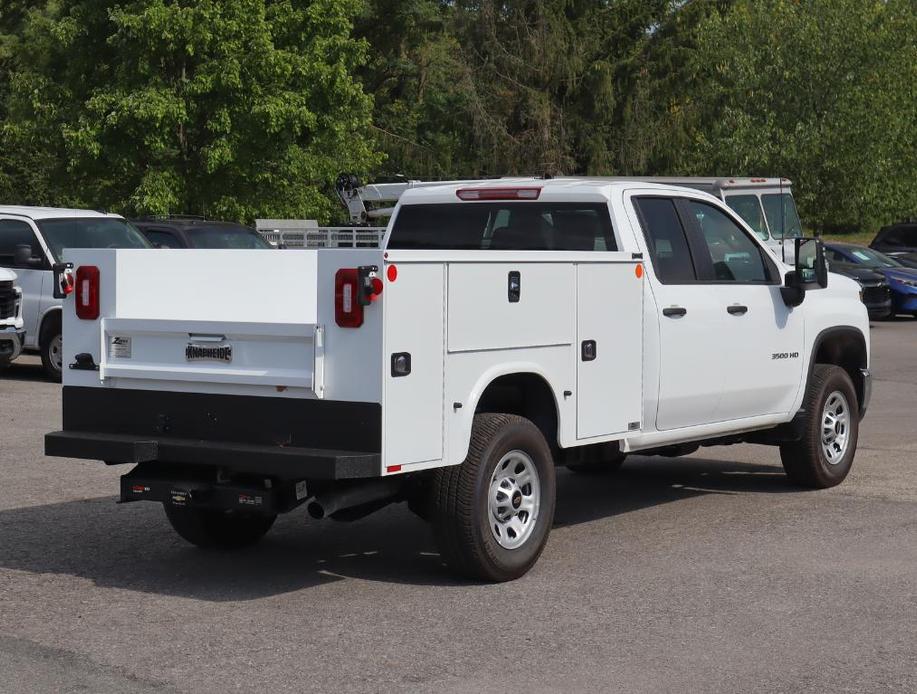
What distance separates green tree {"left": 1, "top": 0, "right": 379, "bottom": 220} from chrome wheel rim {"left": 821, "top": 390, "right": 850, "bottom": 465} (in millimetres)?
19015

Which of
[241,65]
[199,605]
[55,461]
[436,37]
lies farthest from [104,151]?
[436,37]

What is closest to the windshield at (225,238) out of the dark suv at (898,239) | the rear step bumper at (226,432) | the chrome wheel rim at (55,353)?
the chrome wheel rim at (55,353)

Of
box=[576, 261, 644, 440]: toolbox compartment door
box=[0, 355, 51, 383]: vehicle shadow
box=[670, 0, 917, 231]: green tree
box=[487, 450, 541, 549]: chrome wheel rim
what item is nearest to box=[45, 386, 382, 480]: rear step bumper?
box=[487, 450, 541, 549]: chrome wheel rim

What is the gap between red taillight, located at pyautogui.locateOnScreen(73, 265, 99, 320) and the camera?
7.38 meters

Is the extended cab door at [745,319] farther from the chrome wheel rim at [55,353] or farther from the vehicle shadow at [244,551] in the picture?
the chrome wheel rim at [55,353]

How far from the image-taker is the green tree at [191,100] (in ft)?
91.3

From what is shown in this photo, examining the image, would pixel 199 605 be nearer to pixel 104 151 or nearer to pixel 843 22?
pixel 104 151

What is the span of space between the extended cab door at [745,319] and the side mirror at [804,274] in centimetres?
8

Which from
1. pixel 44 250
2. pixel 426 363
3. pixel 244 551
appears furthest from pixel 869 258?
pixel 426 363

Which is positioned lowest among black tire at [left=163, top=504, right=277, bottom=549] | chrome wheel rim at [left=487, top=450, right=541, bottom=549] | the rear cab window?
black tire at [left=163, top=504, right=277, bottom=549]

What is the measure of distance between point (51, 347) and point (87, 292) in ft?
35.4

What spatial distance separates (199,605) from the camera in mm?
6891

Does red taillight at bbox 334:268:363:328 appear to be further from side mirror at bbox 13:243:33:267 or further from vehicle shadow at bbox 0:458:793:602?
side mirror at bbox 13:243:33:267

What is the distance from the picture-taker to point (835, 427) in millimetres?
10359
